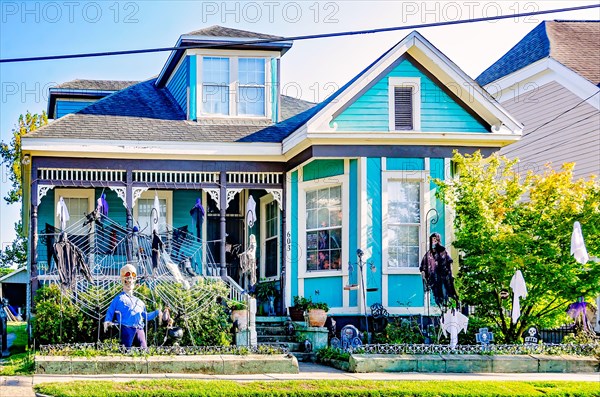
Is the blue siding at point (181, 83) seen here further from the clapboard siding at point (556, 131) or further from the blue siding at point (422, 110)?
the clapboard siding at point (556, 131)

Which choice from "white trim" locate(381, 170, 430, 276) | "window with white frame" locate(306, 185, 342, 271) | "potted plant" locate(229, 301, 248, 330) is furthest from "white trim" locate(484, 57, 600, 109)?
"potted plant" locate(229, 301, 248, 330)

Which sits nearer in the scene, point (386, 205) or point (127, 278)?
point (127, 278)

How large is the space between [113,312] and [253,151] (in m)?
6.27

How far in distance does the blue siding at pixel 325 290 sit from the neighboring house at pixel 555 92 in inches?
312

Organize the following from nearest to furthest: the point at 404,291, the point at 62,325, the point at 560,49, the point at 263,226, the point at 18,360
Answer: the point at 18,360 < the point at 62,325 < the point at 404,291 < the point at 263,226 < the point at 560,49

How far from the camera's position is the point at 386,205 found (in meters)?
19.3

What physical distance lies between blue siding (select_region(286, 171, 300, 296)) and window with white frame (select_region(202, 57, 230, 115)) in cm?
275

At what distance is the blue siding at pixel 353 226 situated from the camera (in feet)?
62.7

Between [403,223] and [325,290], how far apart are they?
2.09 meters

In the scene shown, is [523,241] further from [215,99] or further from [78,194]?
[78,194]

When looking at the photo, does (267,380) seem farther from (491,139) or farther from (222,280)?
(491,139)

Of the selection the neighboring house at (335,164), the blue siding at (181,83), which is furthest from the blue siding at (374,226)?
the blue siding at (181,83)

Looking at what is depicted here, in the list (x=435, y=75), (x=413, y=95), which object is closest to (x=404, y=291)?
(x=413, y=95)

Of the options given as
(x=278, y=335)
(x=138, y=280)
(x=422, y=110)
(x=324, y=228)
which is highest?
(x=422, y=110)
